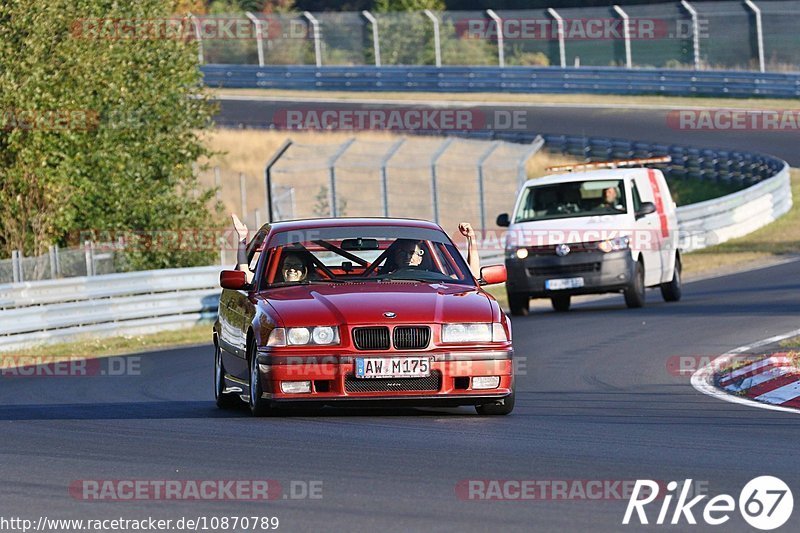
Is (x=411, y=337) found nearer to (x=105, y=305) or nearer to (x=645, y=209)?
(x=645, y=209)

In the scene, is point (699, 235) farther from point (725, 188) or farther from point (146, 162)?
point (146, 162)

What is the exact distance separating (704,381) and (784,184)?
69.4 ft

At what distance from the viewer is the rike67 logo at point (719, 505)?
697 cm

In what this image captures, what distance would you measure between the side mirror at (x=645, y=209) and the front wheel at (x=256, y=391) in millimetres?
11437

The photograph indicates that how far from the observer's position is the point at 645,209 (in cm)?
2183

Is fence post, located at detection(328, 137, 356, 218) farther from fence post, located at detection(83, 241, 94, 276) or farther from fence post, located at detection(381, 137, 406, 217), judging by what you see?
fence post, located at detection(83, 241, 94, 276)

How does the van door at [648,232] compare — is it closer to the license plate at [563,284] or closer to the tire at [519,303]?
the license plate at [563,284]

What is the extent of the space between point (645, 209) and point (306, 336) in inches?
475

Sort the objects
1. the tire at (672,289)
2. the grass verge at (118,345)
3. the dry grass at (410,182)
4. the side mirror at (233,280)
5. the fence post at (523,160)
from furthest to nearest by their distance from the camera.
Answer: the dry grass at (410,182) → the fence post at (523,160) → the tire at (672,289) → the grass verge at (118,345) → the side mirror at (233,280)

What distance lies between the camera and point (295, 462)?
28.7ft

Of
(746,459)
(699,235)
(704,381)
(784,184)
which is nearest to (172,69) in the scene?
(699,235)

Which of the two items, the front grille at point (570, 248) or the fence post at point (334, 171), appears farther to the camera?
the fence post at point (334, 171)

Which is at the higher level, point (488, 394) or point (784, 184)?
point (488, 394)

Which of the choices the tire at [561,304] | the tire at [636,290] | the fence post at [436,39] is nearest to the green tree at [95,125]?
the tire at [561,304]
